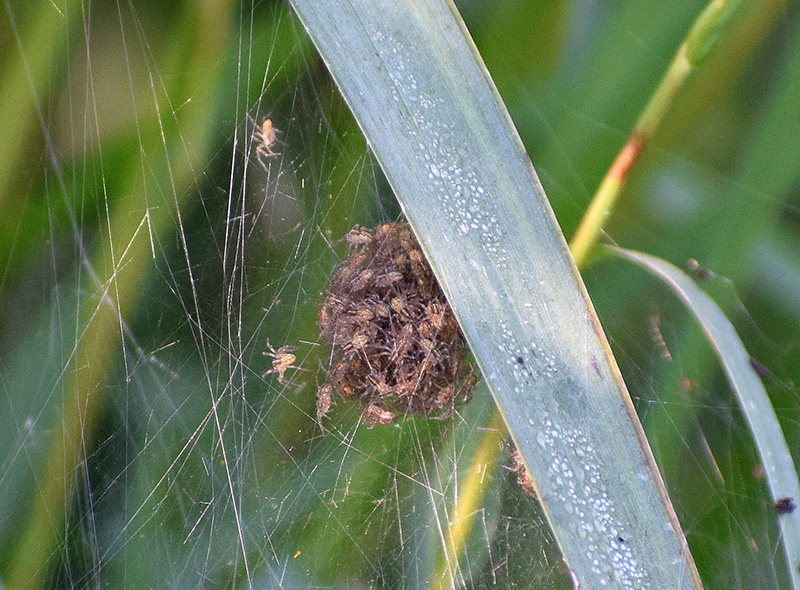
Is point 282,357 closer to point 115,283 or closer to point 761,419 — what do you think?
point 115,283

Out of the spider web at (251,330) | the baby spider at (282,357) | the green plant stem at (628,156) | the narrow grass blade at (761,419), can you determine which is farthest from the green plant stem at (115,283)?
the narrow grass blade at (761,419)

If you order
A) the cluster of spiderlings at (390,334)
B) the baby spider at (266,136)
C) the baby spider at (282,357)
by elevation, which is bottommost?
the baby spider at (282,357)

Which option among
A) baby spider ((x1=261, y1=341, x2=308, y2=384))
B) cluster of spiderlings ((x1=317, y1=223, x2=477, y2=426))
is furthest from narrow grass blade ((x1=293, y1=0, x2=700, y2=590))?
baby spider ((x1=261, y1=341, x2=308, y2=384))

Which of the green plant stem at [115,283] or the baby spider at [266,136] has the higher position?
the baby spider at [266,136]

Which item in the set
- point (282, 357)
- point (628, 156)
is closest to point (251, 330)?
point (282, 357)

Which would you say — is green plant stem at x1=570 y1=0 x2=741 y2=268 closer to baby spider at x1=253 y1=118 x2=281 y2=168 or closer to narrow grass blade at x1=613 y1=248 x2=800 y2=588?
narrow grass blade at x1=613 y1=248 x2=800 y2=588

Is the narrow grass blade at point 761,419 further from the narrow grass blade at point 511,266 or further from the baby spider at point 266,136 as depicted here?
the baby spider at point 266,136
